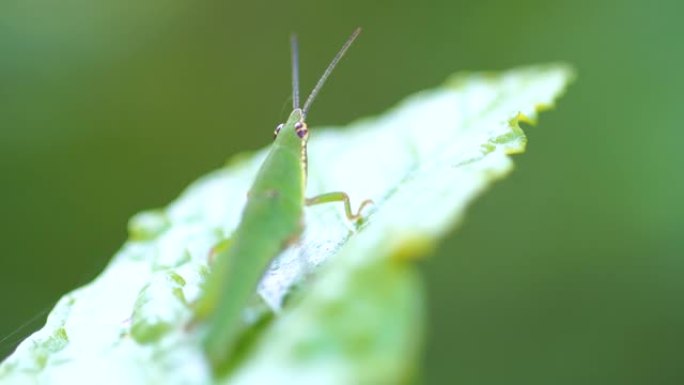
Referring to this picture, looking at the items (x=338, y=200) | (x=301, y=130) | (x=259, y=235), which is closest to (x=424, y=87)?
(x=301, y=130)

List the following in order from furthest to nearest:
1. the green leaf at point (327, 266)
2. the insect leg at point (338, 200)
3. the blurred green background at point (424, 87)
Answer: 1. the blurred green background at point (424, 87)
2. the insect leg at point (338, 200)
3. the green leaf at point (327, 266)

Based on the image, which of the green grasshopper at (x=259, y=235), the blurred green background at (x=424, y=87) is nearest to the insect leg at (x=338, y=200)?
the green grasshopper at (x=259, y=235)

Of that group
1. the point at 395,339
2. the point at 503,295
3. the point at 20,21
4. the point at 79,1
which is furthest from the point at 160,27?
the point at 395,339

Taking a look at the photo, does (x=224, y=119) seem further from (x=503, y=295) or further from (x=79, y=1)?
(x=503, y=295)

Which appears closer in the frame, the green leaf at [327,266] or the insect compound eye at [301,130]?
the green leaf at [327,266]

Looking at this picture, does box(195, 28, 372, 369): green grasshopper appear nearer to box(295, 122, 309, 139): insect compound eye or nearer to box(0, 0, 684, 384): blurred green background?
box(295, 122, 309, 139): insect compound eye

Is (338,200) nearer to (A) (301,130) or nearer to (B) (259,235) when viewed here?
(A) (301,130)

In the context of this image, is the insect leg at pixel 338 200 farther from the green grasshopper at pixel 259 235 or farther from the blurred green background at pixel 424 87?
the blurred green background at pixel 424 87
